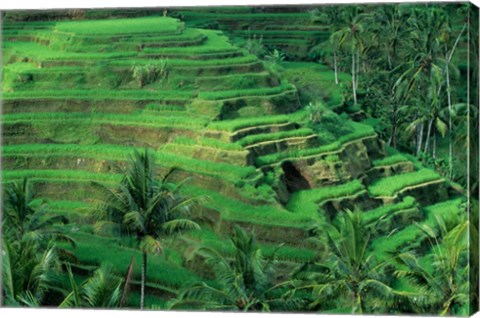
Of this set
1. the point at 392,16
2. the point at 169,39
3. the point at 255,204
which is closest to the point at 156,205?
the point at 255,204

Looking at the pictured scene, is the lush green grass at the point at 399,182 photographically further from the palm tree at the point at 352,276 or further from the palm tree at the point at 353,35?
the palm tree at the point at 353,35

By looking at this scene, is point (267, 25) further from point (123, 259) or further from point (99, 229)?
point (123, 259)

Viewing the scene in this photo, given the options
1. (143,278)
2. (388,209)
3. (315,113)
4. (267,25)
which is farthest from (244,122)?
(143,278)

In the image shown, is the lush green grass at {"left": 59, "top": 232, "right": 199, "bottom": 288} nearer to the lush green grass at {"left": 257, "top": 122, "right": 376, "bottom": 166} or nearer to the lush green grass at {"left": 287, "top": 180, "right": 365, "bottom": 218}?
the lush green grass at {"left": 287, "top": 180, "right": 365, "bottom": 218}

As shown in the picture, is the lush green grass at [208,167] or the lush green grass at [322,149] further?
the lush green grass at [322,149]

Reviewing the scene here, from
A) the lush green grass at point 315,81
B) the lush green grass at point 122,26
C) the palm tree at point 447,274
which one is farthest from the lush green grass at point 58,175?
the palm tree at point 447,274
